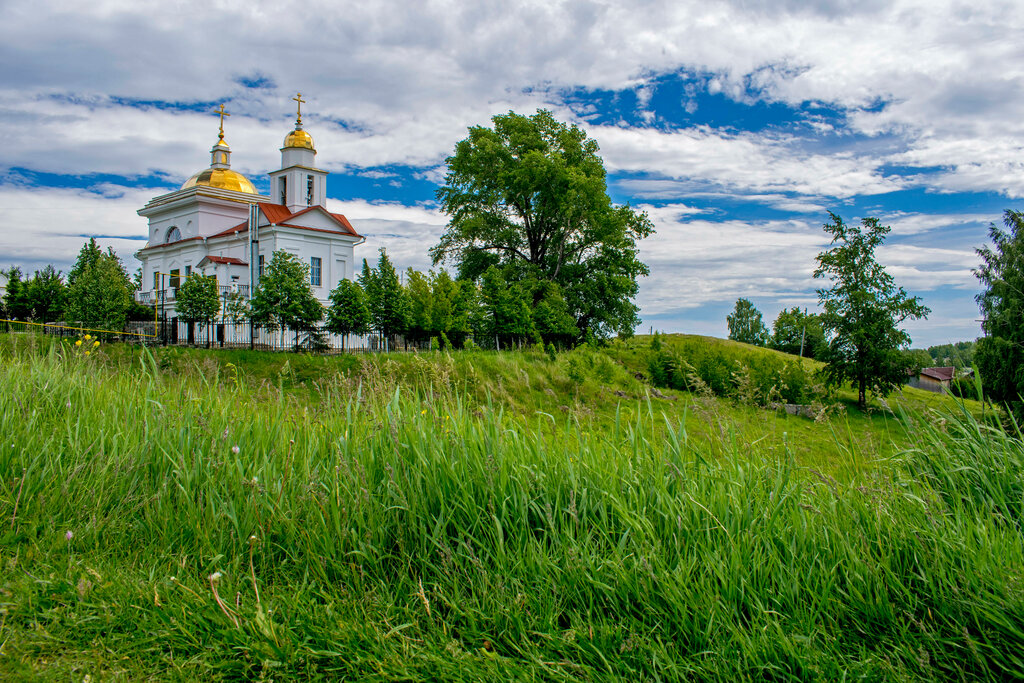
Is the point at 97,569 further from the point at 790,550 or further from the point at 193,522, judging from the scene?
the point at 790,550

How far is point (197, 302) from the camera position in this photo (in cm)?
2206

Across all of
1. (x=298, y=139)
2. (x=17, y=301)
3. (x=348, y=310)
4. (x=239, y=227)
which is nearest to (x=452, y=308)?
(x=348, y=310)

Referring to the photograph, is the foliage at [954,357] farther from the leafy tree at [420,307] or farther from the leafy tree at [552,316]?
the leafy tree at [552,316]

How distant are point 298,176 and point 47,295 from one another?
1615 centimetres

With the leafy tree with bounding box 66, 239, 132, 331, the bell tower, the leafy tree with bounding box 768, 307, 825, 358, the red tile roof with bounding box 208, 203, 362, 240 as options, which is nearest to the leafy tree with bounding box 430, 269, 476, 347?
the leafy tree with bounding box 66, 239, 132, 331

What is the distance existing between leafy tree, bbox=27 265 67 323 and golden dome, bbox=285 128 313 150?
1624 centimetres

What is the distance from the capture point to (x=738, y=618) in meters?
Answer: 2.38

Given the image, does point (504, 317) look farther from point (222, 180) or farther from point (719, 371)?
point (222, 180)

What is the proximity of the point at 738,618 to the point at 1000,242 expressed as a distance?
20630 mm

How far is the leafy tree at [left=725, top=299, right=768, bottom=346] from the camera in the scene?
69.1 m

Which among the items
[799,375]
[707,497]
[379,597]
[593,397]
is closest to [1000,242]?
[799,375]

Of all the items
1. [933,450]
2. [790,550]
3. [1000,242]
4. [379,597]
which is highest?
[1000,242]

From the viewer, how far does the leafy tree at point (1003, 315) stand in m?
16.1

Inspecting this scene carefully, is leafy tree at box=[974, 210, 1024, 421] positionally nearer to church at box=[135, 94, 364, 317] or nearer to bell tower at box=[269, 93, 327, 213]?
church at box=[135, 94, 364, 317]
